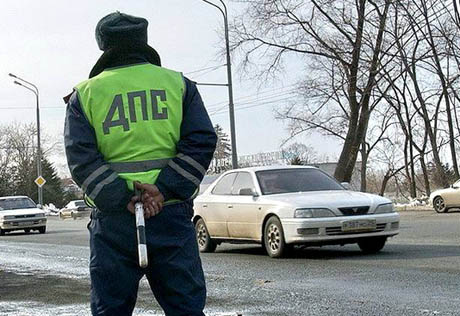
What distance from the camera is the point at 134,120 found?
391 centimetres

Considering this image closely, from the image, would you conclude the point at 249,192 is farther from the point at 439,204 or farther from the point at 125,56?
the point at 439,204

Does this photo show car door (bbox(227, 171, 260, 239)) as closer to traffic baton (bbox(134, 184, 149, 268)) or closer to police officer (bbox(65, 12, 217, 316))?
police officer (bbox(65, 12, 217, 316))

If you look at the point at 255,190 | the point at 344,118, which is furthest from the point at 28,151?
the point at 255,190

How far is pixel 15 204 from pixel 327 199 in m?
21.3

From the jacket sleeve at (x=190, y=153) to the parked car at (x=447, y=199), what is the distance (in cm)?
2472

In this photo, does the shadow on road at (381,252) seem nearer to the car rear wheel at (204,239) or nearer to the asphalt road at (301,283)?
the asphalt road at (301,283)

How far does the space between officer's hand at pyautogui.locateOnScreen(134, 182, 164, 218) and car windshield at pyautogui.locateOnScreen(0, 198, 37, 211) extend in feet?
93.8

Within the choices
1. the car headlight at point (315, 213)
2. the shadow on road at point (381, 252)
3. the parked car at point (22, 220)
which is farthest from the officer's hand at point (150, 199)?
the parked car at point (22, 220)

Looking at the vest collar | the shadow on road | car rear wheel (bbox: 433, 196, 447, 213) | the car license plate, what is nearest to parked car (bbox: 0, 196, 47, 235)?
car rear wheel (bbox: 433, 196, 447, 213)

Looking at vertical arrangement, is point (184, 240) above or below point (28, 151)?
below

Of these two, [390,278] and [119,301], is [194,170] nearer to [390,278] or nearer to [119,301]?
[119,301]

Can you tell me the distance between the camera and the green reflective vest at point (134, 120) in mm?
3896

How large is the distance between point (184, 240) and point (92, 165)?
51 centimetres

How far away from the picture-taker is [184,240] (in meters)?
3.87
